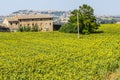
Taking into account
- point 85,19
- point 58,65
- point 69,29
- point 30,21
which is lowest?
point 30,21

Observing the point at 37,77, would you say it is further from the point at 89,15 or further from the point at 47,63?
the point at 89,15

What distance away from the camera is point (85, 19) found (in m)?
80.2

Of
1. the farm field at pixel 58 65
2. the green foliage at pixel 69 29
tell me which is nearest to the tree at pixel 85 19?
the green foliage at pixel 69 29

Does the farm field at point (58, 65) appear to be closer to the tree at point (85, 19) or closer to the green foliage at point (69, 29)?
the tree at point (85, 19)

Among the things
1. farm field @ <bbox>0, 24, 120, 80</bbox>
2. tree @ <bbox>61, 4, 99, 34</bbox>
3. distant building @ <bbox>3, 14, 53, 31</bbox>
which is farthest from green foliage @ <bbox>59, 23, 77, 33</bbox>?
distant building @ <bbox>3, 14, 53, 31</bbox>

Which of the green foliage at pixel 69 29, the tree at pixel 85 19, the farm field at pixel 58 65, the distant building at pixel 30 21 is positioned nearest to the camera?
the farm field at pixel 58 65

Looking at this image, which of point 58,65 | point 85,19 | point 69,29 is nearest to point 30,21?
point 69,29

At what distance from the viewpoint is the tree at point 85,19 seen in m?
79.4

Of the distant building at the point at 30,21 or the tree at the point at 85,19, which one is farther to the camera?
the distant building at the point at 30,21

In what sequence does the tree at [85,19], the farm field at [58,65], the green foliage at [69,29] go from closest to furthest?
the farm field at [58,65] < the tree at [85,19] < the green foliage at [69,29]

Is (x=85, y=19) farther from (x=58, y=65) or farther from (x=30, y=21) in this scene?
(x=30, y=21)

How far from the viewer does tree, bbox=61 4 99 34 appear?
79.4 m

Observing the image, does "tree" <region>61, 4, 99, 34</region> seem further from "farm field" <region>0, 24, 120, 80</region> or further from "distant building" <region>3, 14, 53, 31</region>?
"distant building" <region>3, 14, 53, 31</region>

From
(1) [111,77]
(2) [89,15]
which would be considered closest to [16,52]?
(1) [111,77]
